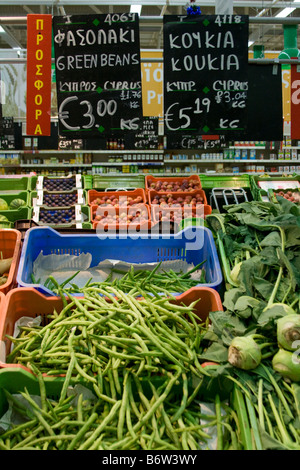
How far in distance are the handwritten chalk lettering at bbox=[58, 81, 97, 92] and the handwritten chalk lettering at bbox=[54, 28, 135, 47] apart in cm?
28

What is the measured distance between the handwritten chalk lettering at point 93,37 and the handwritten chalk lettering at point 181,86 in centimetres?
43

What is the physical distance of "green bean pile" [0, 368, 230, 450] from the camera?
1.42 metres

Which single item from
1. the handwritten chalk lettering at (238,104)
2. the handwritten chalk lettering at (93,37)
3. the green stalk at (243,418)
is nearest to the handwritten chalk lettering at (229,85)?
the handwritten chalk lettering at (238,104)

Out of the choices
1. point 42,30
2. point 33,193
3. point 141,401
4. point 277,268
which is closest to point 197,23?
point 42,30

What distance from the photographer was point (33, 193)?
17.1ft

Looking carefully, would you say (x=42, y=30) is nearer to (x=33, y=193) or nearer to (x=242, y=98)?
(x=242, y=98)

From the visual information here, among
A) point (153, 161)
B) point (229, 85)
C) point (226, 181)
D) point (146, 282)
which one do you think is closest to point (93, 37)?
point (229, 85)

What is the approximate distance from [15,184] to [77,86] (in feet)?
9.04

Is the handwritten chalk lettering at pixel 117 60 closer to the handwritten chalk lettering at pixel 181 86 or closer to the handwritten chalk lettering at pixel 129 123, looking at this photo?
the handwritten chalk lettering at pixel 181 86

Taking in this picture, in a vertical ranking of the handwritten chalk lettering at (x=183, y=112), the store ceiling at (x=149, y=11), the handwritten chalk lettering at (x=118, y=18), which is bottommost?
the handwritten chalk lettering at (x=183, y=112)

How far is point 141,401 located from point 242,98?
252 centimetres

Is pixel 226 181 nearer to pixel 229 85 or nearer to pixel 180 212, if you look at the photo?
pixel 180 212

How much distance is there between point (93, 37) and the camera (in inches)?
120

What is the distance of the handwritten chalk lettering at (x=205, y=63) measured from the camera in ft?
10.1
